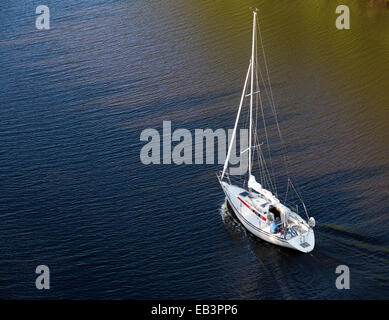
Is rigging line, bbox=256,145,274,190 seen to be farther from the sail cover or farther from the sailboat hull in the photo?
the sail cover

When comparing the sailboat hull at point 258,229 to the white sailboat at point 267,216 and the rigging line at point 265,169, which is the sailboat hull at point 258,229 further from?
the rigging line at point 265,169

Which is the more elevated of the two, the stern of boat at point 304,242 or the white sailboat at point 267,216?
the white sailboat at point 267,216

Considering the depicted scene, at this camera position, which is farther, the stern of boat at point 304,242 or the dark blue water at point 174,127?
the stern of boat at point 304,242

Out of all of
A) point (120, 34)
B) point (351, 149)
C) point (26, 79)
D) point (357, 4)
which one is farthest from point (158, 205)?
point (357, 4)

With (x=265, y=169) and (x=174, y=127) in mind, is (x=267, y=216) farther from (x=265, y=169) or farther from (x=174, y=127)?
(x=174, y=127)

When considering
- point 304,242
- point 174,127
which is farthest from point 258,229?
point 174,127

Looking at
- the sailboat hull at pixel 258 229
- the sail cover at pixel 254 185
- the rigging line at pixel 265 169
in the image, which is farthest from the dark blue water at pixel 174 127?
the sail cover at pixel 254 185

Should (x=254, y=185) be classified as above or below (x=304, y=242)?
above

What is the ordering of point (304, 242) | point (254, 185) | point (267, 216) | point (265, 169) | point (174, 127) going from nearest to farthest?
1. point (304, 242)
2. point (267, 216)
3. point (254, 185)
4. point (265, 169)
5. point (174, 127)
